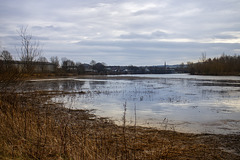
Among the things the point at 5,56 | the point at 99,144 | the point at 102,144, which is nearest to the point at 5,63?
the point at 5,56

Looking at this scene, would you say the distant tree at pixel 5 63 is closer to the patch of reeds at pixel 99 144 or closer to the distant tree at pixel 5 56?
the distant tree at pixel 5 56

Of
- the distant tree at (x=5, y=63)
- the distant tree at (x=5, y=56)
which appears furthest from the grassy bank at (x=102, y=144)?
the distant tree at (x=5, y=56)

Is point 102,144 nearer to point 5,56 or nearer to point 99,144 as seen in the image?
point 99,144

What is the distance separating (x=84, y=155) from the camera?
5395mm

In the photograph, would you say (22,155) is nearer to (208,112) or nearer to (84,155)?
(84,155)

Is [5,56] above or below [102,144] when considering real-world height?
above

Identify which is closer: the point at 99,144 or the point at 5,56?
the point at 99,144

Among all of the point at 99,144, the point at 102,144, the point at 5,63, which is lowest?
the point at 102,144

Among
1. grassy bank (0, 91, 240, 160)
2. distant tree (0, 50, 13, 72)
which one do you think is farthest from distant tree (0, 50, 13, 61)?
grassy bank (0, 91, 240, 160)

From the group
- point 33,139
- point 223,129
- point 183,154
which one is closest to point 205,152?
point 183,154

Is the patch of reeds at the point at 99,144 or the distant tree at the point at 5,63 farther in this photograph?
the distant tree at the point at 5,63

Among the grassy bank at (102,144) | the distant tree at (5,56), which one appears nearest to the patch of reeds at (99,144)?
the grassy bank at (102,144)

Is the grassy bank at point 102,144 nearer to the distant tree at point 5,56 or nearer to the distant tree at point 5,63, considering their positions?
the distant tree at point 5,63

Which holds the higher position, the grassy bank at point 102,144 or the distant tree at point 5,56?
the distant tree at point 5,56
